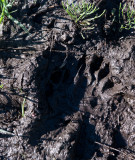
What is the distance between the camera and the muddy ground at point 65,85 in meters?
2.02

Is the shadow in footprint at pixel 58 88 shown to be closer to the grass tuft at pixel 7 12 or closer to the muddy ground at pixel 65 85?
the muddy ground at pixel 65 85

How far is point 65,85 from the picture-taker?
2.21 m

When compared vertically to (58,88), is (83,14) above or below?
above

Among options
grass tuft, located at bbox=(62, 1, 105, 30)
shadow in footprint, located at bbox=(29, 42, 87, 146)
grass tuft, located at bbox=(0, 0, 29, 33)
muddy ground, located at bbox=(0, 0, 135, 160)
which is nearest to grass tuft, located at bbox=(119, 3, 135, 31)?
muddy ground, located at bbox=(0, 0, 135, 160)

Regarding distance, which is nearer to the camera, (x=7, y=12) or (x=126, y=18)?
(x=7, y=12)

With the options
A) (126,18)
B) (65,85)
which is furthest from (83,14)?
(65,85)

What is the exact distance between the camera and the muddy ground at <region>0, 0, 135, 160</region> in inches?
79.7

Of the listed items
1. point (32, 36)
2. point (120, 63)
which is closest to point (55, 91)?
point (32, 36)

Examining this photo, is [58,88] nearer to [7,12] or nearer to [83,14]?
[83,14]

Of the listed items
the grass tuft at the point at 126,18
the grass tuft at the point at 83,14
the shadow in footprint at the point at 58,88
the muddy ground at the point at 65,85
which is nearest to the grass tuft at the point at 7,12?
the muddy ground at the point at 65,85

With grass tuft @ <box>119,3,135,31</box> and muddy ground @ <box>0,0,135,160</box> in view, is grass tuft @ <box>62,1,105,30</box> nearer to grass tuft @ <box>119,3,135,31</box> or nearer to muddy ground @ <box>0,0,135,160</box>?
muddy ground @ <box>0,0,135,160</box>

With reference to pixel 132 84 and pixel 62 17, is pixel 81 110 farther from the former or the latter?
pixel 62 17

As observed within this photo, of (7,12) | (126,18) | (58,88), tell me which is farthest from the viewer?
(126,18)

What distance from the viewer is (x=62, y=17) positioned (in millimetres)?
2227
